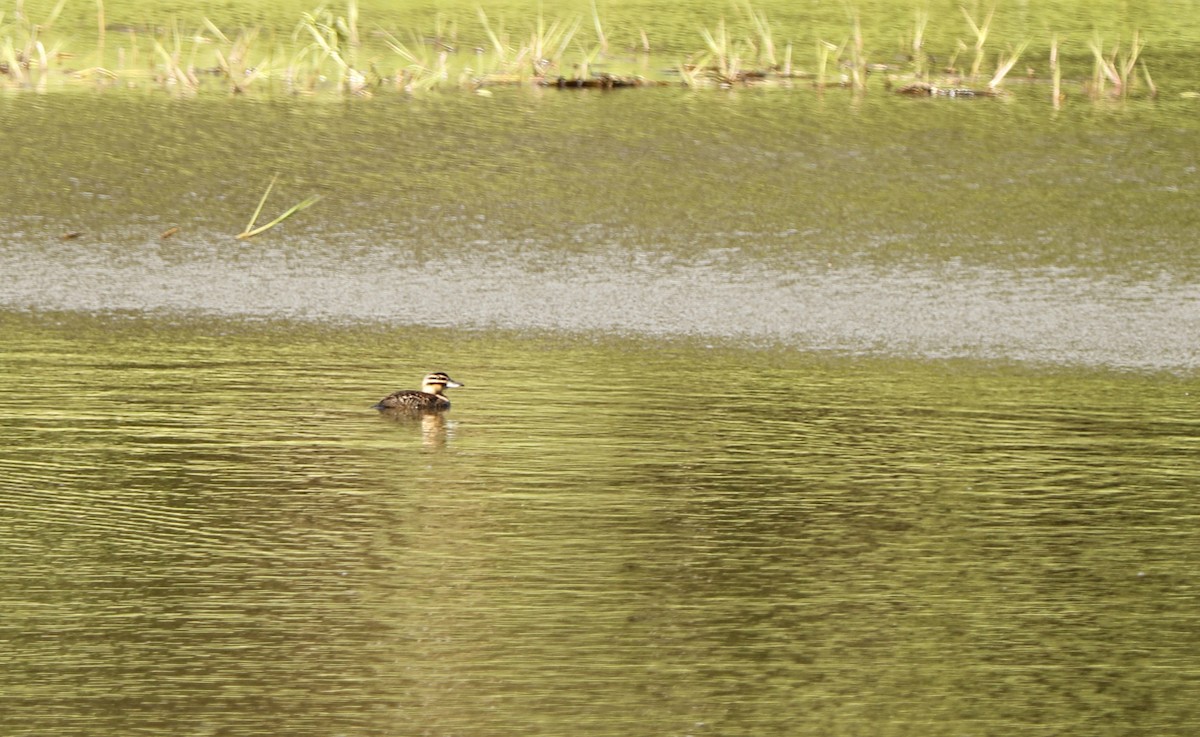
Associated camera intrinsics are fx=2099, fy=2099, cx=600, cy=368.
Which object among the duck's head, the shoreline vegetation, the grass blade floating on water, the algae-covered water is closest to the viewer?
the algae-covered water

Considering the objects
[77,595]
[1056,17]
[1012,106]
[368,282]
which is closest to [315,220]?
[368,282]

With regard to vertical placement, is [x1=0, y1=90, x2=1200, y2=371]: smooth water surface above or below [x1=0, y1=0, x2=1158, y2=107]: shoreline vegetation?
below

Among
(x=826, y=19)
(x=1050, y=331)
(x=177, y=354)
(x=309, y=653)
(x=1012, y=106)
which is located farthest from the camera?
(x=826, y=19)

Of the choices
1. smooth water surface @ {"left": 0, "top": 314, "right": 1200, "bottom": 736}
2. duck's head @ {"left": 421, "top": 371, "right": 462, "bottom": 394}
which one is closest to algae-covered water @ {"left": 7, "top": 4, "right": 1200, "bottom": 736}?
smooth water surface @ {"left": 0, "top": 314, "right": 1200, "bottom": 736}

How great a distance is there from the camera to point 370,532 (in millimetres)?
7074

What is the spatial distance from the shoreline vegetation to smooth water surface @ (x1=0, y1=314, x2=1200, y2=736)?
5198mm

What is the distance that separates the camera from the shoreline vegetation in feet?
49.4

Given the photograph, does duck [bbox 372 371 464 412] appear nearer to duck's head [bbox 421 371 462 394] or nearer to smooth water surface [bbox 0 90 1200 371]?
duck's head [bbox 421 371 462 394]

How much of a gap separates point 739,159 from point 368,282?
117 inches

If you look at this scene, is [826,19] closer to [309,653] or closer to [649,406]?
[649,406]

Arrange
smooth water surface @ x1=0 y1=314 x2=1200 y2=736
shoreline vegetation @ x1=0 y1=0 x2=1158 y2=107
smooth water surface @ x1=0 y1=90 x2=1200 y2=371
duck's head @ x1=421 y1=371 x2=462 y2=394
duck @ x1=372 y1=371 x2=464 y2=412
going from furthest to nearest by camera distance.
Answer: shoreline vegetation @ x1=0 y1=0 x2=1158 y2=107, smooth water surface @ x1=0 y1=90 x2=1200 y2=371, duck's head @ x1=421 y1=371 x2=462 y2=394, duck @ x1=372 y1=371 x2=464 y2=412, smooth water surface @ x1=0 y1=314 x2=1200 y2=736

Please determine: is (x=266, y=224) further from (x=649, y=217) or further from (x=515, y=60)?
(x=515, y=60)

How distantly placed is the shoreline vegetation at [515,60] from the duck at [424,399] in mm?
6182

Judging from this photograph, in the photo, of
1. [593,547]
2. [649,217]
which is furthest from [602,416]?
[649,217]
